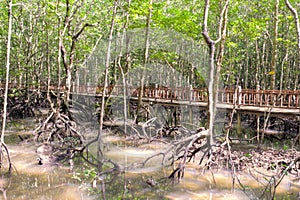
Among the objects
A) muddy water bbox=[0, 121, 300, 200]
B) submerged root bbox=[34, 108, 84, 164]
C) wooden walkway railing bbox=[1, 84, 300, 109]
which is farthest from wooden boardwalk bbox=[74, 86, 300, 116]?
submerged root bbox=[34, 108, 84, 164]

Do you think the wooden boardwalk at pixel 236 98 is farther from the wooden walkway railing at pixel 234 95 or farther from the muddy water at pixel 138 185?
the muddy water at pixel 138 185

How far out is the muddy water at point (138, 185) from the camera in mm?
7301

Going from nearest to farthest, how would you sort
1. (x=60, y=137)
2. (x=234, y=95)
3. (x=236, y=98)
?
1. (x=234, y=95)
2. (x=60, y=137)
3. (x=236, y=98)

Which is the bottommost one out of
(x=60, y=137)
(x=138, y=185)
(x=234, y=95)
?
(x=138, y=185)

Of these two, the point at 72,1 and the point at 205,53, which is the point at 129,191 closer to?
the point at 72,1

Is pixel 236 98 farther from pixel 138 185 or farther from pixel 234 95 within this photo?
pixel 138 185

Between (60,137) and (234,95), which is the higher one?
(234,95)

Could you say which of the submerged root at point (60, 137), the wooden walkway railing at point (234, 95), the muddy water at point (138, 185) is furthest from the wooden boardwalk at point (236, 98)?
the submerged root at point (60, 137)

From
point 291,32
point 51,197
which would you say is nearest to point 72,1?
point 51,197

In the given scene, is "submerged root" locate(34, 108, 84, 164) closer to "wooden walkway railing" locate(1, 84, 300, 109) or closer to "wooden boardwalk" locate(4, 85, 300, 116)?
"wooden boardwalk" locate(4, 85, 300, 116)

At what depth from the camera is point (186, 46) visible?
75.1 ft

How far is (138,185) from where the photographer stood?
314 inches

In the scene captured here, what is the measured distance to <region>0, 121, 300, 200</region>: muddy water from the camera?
7.30 metres

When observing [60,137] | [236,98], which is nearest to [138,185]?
[60,137]
